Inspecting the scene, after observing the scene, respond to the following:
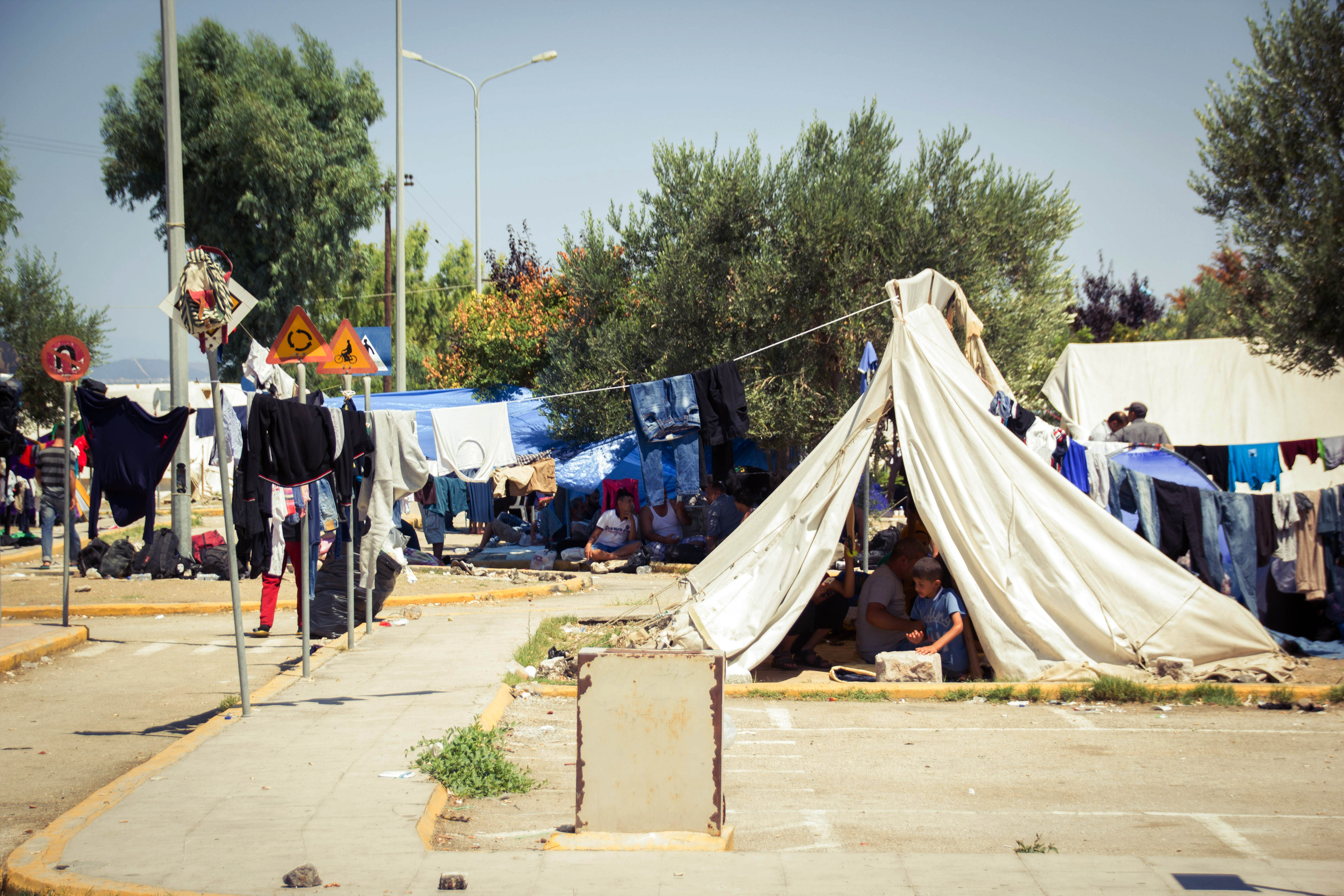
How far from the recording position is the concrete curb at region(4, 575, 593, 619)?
37.6 ft

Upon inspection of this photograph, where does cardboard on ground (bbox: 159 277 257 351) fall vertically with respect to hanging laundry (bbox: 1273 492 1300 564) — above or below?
above

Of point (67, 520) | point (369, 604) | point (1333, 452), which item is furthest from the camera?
point (1333, 452)

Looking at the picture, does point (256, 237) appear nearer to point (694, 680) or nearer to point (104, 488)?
point (104, 488)

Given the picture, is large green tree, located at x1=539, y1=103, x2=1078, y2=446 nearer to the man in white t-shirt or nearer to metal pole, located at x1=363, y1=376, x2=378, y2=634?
the man in white t-shirt

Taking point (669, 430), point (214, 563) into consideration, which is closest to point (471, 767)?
point (669, 430)

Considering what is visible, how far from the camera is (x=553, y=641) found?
987cm

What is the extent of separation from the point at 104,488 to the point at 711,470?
9172 millimetres

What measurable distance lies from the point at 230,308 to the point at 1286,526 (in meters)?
9.96

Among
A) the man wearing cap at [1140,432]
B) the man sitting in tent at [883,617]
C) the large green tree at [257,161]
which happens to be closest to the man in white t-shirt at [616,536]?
the man sitting in tent at [883,617]

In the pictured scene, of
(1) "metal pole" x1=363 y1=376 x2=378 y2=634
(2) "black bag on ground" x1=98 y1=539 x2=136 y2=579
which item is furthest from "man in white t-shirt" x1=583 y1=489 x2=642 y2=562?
(2) "black bag on ground" x1=98 y1=539 x2=136 y2=579

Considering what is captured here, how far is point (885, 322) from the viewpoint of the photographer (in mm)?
16531

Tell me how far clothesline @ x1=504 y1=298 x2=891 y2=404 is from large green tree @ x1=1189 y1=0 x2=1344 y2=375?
17.3 feet

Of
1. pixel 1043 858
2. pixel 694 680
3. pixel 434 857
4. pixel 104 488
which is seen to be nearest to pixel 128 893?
pixel 434 857

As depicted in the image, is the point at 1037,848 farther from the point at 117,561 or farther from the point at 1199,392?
the point at 1199,392
